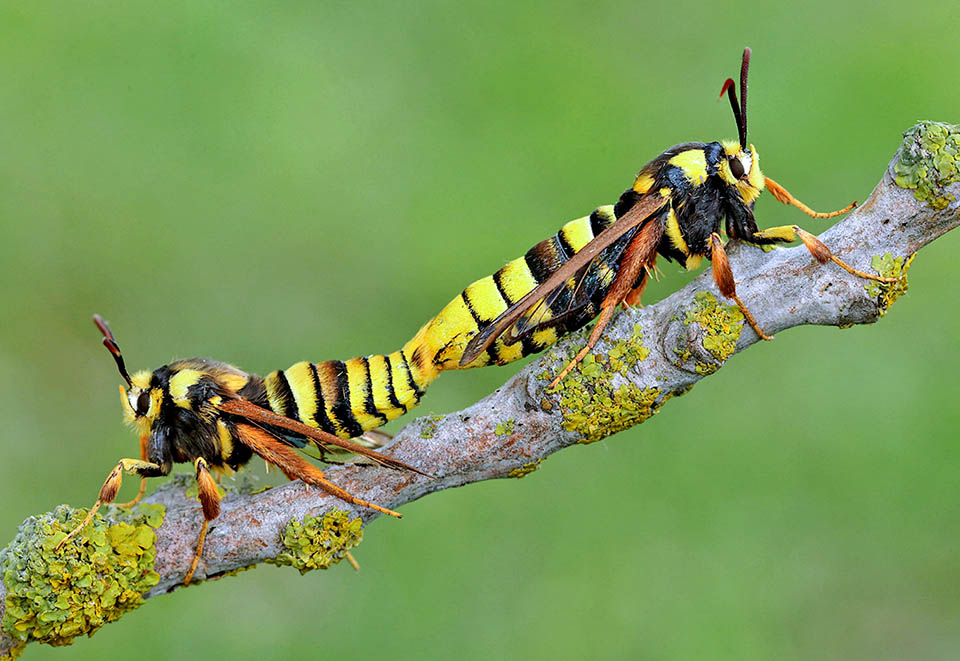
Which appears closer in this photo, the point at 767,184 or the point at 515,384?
the point at 515,384

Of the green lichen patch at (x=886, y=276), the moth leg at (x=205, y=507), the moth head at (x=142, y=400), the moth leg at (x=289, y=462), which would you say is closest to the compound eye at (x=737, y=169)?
the green lichen patch at (x=886, y=276)

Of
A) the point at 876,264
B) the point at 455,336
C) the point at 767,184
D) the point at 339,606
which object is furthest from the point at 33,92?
the point at 876,264

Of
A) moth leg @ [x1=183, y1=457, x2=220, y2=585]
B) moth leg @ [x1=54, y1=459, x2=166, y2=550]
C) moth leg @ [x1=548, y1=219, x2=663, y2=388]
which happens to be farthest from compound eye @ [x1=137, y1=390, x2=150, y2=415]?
moth leg @ [x1=548, y1=219, x2=663, y2=388]

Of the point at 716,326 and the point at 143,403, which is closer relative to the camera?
the point at 716,326

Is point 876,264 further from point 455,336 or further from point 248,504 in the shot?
point 248,504

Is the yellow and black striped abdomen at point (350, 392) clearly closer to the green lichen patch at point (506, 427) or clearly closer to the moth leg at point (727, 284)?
the green lichen patch at point (506, 427)

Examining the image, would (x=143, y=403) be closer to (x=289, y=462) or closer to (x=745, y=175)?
(x=289, y=462)

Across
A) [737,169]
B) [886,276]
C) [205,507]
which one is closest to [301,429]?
[205,507]
